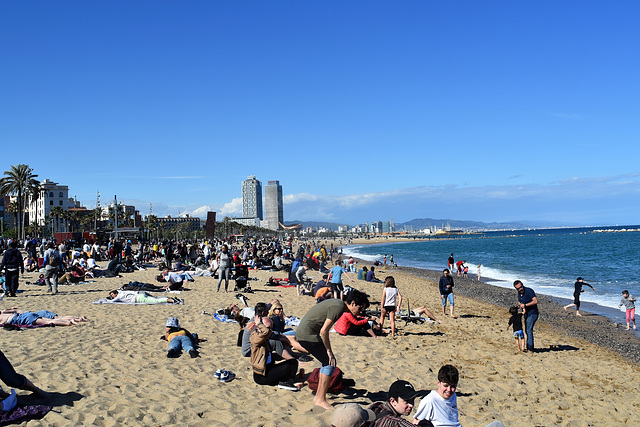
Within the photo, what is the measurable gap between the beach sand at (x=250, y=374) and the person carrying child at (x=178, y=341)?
0.44 ft

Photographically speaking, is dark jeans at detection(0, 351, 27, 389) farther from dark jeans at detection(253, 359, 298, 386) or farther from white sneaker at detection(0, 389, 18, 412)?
dark jeans at detection(253, 359, 298, 386)

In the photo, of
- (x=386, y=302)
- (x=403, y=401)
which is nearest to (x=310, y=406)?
(x=403, y=401)

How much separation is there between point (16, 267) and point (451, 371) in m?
12.3

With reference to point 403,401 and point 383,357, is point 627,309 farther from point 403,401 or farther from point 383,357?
point 403,401

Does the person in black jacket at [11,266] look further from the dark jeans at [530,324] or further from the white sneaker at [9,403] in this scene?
the dark jeans at [530,324]

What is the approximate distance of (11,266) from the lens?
12031 mm

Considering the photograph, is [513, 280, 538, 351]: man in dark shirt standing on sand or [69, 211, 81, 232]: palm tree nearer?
[513, 280, 538, 351]: man in dark shirt standing on sand

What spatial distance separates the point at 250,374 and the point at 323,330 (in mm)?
1801

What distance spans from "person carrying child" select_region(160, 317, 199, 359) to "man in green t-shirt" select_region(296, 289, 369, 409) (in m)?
2.50

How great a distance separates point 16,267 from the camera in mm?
12133

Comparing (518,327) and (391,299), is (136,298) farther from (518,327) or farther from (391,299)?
(518,327)

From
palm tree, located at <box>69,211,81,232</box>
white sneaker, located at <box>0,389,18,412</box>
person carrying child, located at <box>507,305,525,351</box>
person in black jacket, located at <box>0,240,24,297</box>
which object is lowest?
person carrying child, located at <box>507,305,525,351</box>

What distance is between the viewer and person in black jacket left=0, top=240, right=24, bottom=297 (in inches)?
464

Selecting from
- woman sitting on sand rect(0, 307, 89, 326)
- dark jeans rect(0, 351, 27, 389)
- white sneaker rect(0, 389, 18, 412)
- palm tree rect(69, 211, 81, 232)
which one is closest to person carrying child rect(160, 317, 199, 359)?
woman sitting on sand rect(0, 307, 89, 326)
